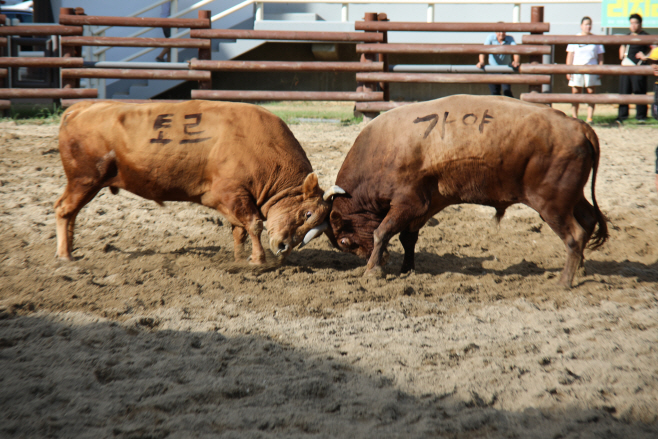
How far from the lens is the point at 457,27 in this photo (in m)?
9.77

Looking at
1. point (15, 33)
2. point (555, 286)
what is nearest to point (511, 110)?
point (555, 286)

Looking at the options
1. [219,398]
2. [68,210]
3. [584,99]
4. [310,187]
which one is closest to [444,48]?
[584,99]

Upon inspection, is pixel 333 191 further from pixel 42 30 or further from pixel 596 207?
pixel 42 30

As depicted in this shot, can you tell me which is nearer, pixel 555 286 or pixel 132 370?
pixel 132 370

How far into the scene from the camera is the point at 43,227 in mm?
5797

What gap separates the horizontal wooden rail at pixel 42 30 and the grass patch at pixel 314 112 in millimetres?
3724

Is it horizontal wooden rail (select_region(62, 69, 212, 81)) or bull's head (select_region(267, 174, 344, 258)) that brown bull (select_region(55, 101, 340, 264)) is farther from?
horizontal wooden rail (select_region(62, 69, 212, 81))

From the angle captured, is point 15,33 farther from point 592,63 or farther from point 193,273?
point 592,63

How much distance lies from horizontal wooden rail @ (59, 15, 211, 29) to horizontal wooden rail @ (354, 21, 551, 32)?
2805 mm

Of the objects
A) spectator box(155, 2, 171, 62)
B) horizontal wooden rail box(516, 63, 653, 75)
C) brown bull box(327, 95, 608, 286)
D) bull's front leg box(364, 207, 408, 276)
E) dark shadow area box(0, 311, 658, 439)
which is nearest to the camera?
dark shadow area box(0, 311, 658, 439)

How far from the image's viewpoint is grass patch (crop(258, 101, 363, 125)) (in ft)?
32.3

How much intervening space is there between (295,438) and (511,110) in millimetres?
3172

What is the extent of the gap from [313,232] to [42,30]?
7.46m

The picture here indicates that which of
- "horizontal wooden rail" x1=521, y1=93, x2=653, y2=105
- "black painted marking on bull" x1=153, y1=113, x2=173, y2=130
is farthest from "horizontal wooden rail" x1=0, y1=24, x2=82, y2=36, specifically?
"horizontal wooden rail" x1=521, y1=93, x2=653, y2=105
